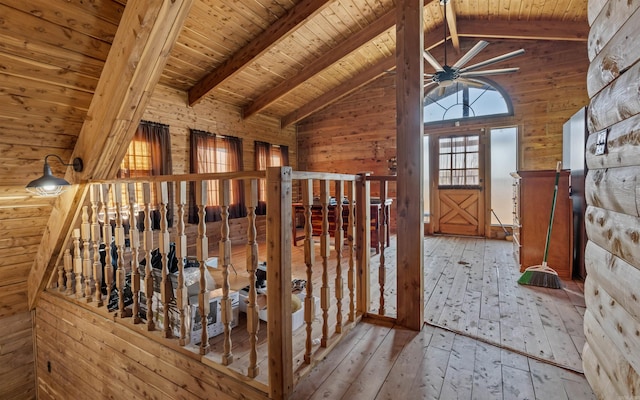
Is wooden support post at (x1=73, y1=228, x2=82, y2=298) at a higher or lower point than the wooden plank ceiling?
lower

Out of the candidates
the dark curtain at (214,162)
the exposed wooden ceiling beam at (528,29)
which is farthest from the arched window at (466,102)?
the dark curtain at (214,162)

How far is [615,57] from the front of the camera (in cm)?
105

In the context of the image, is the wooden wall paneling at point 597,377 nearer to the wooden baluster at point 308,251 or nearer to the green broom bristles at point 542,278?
the wooden baluster at point 308,251

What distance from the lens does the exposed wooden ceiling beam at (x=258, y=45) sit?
3.63 m

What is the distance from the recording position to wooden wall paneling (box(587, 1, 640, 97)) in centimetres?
93

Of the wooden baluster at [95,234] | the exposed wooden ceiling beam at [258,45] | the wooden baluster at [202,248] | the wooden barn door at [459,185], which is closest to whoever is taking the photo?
the wooden baluster at [202,248]

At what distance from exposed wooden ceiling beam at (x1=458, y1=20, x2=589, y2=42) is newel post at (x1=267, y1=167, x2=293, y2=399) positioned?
5190 millimetres

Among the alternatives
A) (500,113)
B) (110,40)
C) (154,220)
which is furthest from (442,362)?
(500,113)

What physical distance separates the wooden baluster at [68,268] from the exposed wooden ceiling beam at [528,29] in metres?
6.10

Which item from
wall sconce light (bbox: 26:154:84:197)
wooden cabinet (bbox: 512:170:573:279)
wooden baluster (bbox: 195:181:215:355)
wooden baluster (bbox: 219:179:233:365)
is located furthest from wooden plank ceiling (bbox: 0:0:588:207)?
wooden cabinet (bbox: 512:170:573:279)

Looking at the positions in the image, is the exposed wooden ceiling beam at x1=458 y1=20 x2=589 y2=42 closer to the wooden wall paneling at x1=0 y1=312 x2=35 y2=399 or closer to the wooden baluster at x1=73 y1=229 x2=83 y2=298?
the wooden baluster at x1=73 y1=229 x2=83 y2=298

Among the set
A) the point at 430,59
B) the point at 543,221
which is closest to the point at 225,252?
the point at 430,59

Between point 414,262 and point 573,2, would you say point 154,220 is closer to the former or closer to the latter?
point 414,262

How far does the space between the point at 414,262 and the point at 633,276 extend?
1.18m
